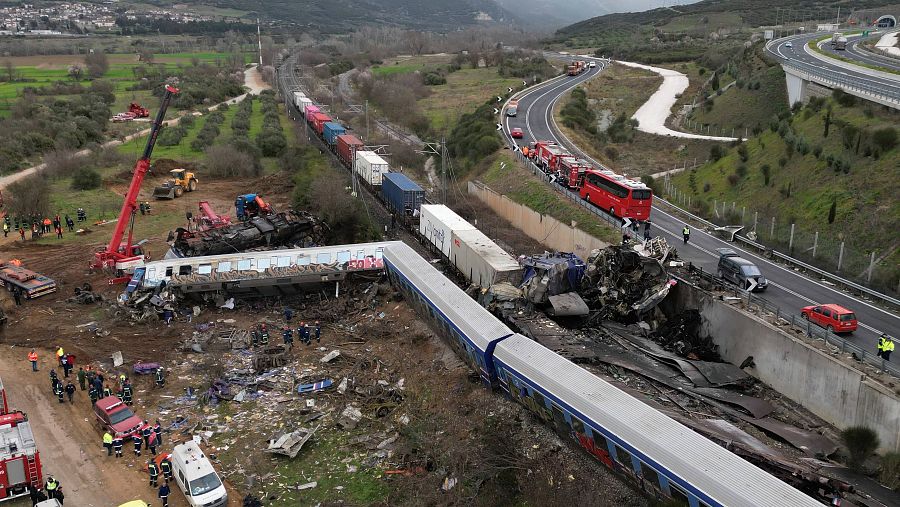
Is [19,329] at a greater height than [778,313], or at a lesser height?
lesser

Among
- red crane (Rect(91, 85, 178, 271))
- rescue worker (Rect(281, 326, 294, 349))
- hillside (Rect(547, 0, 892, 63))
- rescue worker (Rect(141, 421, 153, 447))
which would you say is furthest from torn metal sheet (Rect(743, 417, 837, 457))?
hillside (Rect(547, 0, 892, 63))

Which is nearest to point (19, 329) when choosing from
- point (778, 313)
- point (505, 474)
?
point (505, 474)

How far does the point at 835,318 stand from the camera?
2430 cm

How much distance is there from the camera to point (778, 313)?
2508 cm

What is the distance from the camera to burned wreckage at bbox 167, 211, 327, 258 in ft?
126

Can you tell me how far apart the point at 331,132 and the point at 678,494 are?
2072 inches

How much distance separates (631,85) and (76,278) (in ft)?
247

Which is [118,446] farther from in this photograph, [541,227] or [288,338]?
[541,227]

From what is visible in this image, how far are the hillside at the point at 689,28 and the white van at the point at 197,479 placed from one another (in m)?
104

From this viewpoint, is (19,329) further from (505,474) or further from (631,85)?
(631,85)

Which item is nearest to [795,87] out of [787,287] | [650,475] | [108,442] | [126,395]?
[787,287]

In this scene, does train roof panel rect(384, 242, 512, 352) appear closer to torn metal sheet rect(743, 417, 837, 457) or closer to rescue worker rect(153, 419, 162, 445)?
torn metal sheet rect(743, 417, 837, 457)

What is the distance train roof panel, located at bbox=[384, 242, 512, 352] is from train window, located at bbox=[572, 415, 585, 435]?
4.76 m

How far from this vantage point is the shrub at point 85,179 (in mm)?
58094
